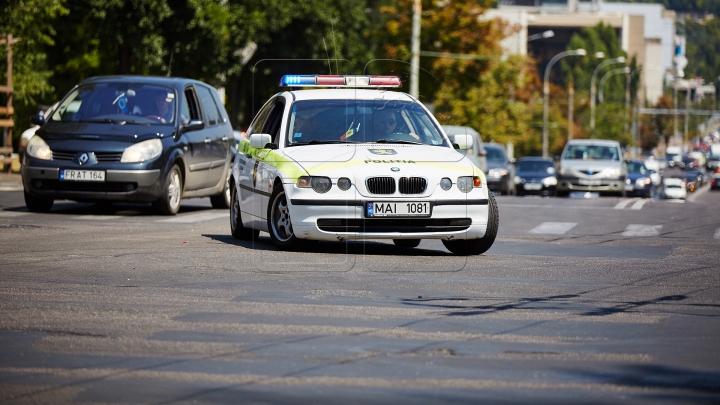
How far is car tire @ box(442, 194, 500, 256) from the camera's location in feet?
41.3

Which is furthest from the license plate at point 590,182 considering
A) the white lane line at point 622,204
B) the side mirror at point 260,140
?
the side mirror at point 260,140

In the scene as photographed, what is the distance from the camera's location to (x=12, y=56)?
33938 millimetres

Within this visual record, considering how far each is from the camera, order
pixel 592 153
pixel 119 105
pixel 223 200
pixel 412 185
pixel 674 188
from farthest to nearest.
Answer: pixel 674 188, pixel 592 153, pixel 223 200, pixel 119 105, pixel 412 185

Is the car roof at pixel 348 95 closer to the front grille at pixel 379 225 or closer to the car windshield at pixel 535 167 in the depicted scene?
the front grille at pixel 379 225

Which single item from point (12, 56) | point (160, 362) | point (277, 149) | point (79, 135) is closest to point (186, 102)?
point (79, 135)

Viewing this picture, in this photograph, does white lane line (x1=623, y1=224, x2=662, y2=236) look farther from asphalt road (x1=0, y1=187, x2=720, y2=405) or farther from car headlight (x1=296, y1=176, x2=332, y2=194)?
car headlight (x1=296, y1=176, x2=332, y2=194)

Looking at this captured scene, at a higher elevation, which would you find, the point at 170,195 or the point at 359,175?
the point at 359,175

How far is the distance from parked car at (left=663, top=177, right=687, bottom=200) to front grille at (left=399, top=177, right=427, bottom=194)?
51.4 metres

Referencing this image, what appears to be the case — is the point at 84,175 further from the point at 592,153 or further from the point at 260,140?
the point at 592,153

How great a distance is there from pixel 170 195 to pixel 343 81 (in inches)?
180

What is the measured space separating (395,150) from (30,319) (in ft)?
17.6

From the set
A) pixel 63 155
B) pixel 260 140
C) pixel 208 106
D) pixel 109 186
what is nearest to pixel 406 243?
pixel 260 140

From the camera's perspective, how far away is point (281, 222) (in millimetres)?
12664

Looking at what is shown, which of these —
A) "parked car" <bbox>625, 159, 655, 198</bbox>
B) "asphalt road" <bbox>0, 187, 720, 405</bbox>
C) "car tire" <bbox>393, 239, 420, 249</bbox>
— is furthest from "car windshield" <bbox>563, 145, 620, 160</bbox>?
"car tire" <bbox>393, 239, 420, 249</bbox>
